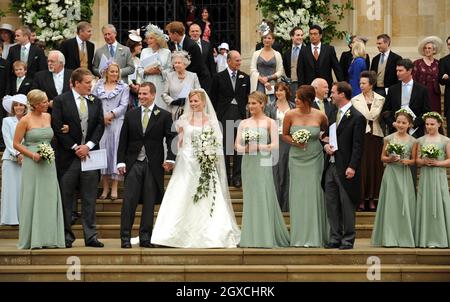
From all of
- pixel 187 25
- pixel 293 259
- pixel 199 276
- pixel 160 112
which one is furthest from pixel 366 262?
pixel 187 25

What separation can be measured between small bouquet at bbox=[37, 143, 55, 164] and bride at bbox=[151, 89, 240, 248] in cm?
155

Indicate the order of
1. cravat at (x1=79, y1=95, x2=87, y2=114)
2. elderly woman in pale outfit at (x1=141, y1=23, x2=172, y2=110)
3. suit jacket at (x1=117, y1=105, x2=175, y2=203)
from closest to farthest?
suit jacket at (x1=117, y1=105, x2=175, y2=203)
cravat at (x1=79, y1=95, x2=87, y2=114)
elderly woman in pale outfit at (x1=141, y1=23, x2=172, y2=110)

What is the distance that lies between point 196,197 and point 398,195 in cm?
260

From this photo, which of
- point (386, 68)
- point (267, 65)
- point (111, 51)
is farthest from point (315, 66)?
point (111, 51)

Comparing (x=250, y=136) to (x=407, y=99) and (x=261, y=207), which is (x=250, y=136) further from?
(x=407, y=99)

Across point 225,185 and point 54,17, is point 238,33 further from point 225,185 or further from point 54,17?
point 225,185

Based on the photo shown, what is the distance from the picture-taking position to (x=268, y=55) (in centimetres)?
1808

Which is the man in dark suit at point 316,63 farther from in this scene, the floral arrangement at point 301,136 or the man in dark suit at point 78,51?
the floral arrangement at point 301,136

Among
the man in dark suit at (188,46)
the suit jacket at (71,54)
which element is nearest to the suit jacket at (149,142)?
the man in dark suit at (188,46)

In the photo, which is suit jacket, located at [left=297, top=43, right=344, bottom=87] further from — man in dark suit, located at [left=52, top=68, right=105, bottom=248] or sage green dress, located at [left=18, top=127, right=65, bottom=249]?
sage green dress, located at [left=18, top=127, right=65, bottom=249]

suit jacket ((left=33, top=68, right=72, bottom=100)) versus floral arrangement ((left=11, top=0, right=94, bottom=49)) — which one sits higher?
floral arrangement ((left=11, top=0, right=94, bottom=49))

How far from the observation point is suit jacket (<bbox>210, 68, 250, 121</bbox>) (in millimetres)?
17781

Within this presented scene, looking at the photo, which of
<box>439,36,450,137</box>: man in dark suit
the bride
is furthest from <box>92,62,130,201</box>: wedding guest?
<box>439,36,450,137</box>: man in dark suit

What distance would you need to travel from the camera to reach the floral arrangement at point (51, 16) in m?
22.0
